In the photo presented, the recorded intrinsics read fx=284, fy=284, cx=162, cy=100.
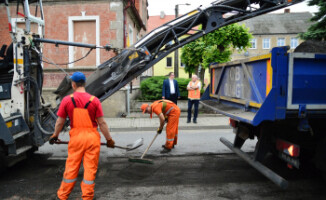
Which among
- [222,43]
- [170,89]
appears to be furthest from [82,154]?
[222,43]

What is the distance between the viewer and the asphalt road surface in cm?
399

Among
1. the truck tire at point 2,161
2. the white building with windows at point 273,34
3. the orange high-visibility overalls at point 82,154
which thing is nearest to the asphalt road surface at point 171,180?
the truck tire at point 2,161

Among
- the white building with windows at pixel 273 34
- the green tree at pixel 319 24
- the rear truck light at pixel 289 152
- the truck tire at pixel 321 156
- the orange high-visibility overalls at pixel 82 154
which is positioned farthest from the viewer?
the white building with windows at pixel 273 34

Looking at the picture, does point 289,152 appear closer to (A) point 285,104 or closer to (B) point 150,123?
(A) point 285,104

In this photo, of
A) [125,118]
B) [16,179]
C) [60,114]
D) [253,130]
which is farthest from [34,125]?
[125,118]

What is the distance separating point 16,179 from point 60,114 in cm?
206

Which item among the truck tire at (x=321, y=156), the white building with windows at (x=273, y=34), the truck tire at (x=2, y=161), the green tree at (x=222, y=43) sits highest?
the white building with windows at (x=273, y=34)

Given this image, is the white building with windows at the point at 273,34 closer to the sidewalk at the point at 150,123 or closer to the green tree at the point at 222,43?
the green tree at the point at 222,43

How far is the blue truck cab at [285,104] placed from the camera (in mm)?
3369

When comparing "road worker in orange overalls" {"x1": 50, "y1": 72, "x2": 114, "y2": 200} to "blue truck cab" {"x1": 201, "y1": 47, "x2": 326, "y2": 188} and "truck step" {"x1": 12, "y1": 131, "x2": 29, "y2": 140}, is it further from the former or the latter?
"blue truck cab" {"x1": 201, "y1": 47, "x2": 326, "y2": 188}

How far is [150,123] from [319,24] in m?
8.73

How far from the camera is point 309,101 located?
3.53 metres

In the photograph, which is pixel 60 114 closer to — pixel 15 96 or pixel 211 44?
pixel 15 96

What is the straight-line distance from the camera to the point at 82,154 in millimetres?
3377
